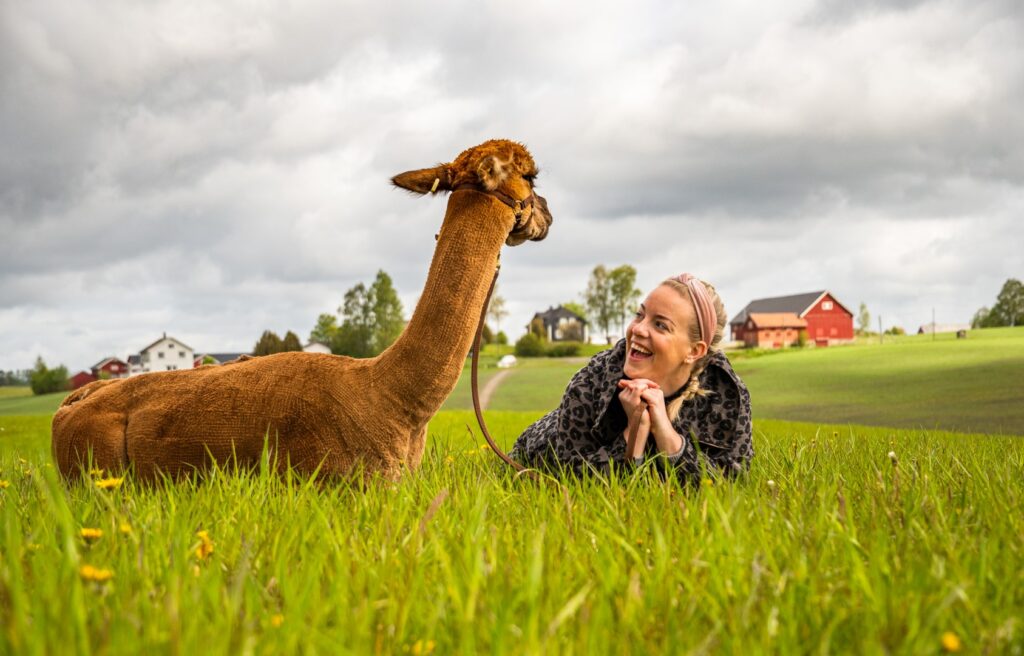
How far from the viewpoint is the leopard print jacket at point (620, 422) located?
14.3ft

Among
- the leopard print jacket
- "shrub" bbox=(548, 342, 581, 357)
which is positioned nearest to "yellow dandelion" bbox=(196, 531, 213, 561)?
the leopard print jacket

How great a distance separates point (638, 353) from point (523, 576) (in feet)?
6.79

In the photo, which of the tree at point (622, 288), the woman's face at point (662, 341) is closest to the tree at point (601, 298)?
the tree at point (622, 288)

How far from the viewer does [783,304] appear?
76938 mm

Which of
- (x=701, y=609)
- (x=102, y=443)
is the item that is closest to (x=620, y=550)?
(x=701, y=609)

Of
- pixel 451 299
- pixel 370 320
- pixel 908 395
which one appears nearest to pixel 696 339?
pixel 451 299

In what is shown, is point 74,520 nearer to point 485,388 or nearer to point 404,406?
point 404,406

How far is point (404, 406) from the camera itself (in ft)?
12.8

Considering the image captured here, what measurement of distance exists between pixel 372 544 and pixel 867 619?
5.11 ft

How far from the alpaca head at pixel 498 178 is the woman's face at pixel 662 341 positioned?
71 centimetres

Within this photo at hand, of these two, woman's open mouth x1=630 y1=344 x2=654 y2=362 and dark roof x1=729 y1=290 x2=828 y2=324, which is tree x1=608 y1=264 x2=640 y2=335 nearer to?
dark roof x1=729 y1=290 x2=828 y2=324

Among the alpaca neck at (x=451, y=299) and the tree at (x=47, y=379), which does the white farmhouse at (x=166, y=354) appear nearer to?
the tree at (x=47, y=379)

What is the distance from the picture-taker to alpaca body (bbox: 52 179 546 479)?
3748 millimetres

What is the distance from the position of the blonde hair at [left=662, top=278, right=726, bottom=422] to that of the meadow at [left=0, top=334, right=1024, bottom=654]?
74 cm
